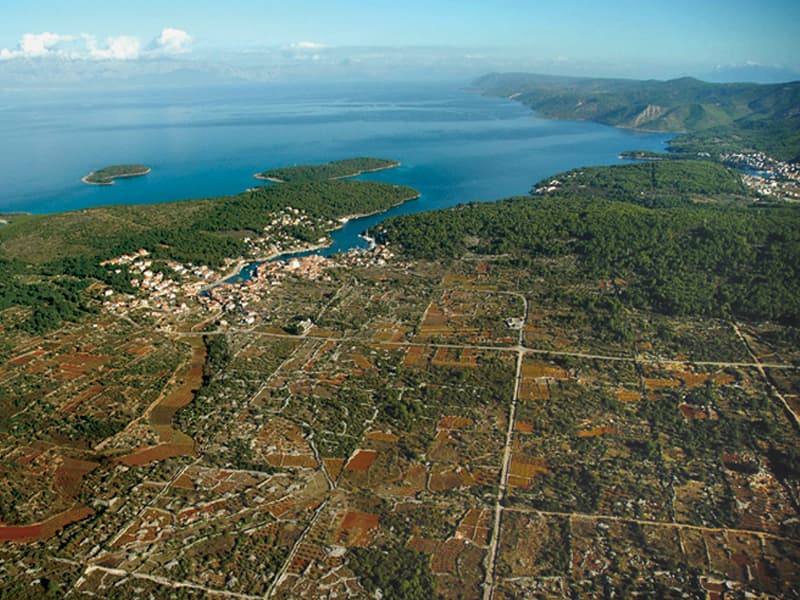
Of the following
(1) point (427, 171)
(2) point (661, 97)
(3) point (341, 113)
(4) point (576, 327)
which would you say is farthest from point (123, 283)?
(3) point (341, 113)

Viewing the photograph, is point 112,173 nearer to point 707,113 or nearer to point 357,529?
point 357,529

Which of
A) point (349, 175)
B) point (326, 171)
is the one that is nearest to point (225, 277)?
point (326, 171)

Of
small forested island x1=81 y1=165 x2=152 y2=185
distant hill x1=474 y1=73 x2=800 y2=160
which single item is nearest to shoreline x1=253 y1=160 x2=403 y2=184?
small forested island x1=81 y1=165 x2=152 y2=185

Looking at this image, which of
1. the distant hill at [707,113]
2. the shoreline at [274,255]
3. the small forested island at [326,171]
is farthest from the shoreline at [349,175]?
the distant hill at [707,113]

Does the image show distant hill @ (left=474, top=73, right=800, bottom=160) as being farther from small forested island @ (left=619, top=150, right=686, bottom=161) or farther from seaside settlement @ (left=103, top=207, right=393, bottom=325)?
seaside settlement @ (left=103, top=207, right=393, bottom=325)

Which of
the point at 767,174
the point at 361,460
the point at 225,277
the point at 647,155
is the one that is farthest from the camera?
the point at 647,155

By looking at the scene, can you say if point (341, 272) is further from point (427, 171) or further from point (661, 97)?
point (661, 97)
